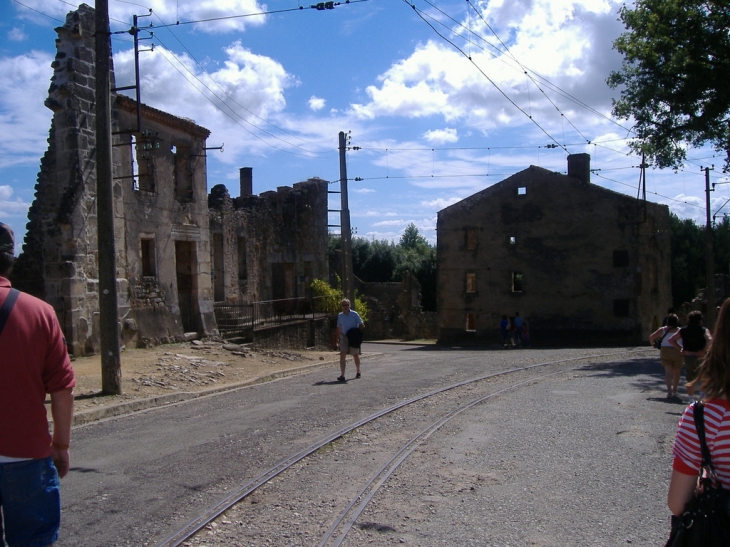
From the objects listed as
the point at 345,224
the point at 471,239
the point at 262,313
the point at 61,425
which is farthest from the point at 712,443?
the point at 471,239

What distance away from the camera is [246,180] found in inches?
1405

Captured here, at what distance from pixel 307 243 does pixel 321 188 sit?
9.94 ft

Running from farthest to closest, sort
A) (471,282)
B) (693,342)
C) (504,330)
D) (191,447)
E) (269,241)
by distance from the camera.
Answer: (471,282)
(504,330)
(269,241)
(693,342)
(191,447)

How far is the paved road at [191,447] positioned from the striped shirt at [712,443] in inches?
117

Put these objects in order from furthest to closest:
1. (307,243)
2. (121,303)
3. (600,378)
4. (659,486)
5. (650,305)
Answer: (650,305) < (307,243) < (121,303) < (600,378) < (659,486)

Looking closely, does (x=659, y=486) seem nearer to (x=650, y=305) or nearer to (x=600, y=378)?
(x=600, y=378)

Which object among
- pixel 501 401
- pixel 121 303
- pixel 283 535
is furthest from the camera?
pixel 121 303

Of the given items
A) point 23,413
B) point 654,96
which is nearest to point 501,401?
point 23,413

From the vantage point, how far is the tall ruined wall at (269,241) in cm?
2684

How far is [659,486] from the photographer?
6.23 metres

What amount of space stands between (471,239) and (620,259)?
25.6 ft

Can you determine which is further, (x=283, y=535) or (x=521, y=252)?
(x=521, y=252)

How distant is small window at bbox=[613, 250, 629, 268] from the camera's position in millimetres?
34438

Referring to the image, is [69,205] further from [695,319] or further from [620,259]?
[620,259]
